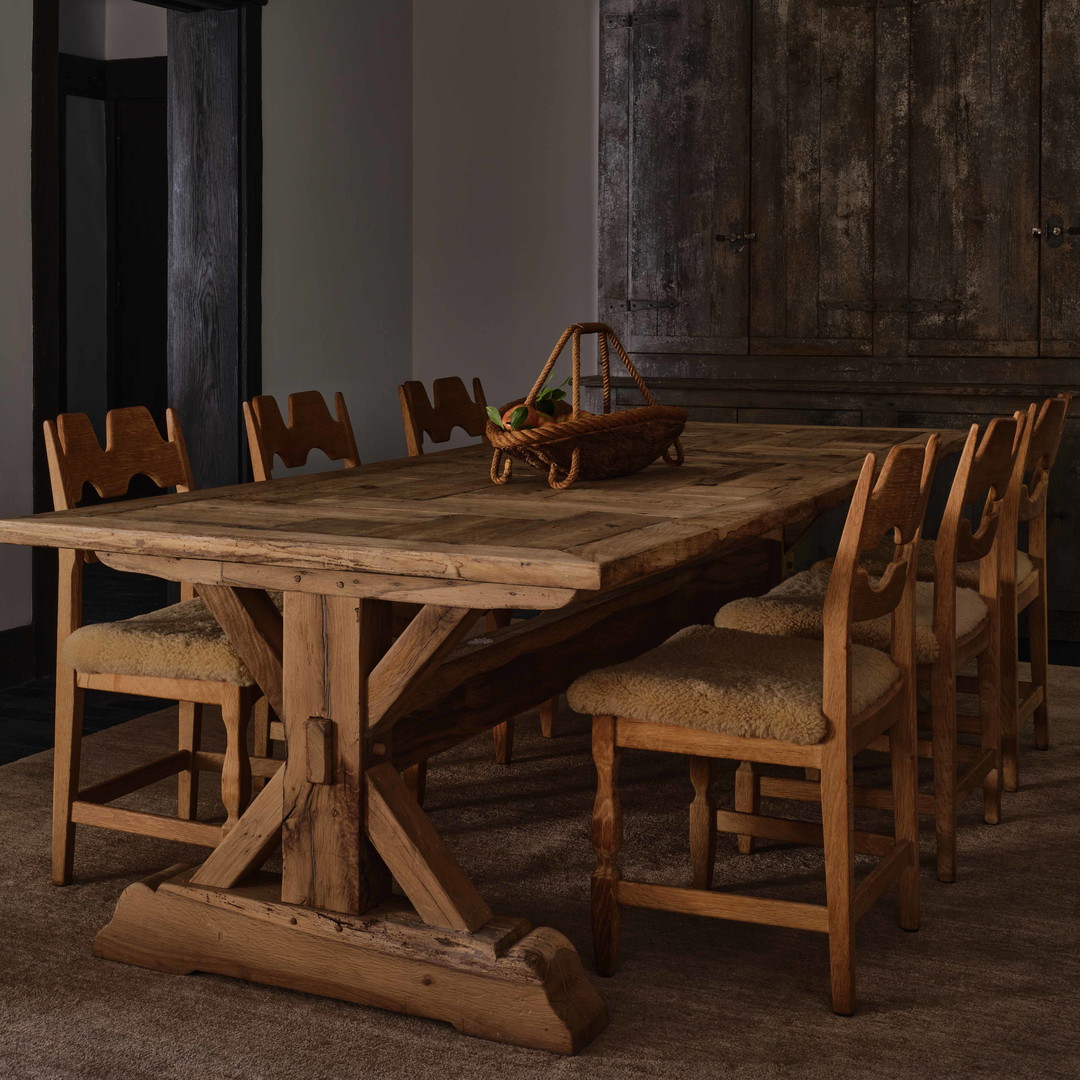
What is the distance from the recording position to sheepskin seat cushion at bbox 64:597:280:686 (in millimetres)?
2500

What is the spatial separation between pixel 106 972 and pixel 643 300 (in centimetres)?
355

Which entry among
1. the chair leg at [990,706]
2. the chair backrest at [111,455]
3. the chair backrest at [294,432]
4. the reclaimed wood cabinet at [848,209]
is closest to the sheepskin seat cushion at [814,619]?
the chair leg at [990,706]

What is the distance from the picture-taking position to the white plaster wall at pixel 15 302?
4156 millimetres

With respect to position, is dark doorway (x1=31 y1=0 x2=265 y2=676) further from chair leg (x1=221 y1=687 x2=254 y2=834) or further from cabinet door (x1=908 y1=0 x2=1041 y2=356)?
cabinet door (x1=908 y1=0 x2=1041 y2=356)

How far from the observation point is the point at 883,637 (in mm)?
2764

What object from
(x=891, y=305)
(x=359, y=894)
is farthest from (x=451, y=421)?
(x=359, y=894)

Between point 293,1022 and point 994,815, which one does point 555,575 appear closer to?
point 293,1022

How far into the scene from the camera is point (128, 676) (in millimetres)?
2568

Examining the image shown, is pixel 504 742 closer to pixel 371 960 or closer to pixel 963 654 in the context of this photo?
pixel 963 654

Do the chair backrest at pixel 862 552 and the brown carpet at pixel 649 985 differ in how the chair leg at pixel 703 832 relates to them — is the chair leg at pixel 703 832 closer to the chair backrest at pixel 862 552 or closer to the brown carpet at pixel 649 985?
the brown carpet at pixel 649 985

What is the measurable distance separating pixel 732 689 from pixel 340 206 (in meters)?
3.80

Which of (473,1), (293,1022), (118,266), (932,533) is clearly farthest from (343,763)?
(118,266)

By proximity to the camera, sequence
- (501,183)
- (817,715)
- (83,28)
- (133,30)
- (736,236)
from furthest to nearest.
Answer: (133,30) → (83,28) → (501,183) → (736,236) → (817,715)

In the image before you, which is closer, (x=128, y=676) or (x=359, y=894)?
(x=359, y=894)
